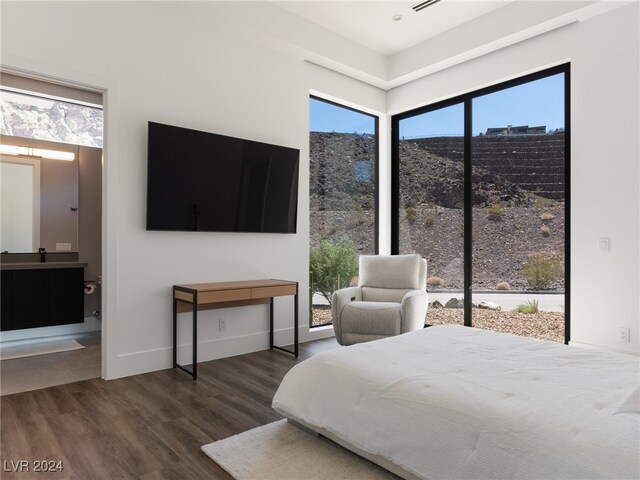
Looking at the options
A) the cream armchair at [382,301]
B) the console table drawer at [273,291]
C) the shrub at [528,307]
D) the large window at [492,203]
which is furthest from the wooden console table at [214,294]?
the shrub at [528,307]

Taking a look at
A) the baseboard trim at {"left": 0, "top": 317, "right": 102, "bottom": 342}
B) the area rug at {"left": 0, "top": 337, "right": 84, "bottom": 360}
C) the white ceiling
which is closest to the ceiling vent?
the white ceiling

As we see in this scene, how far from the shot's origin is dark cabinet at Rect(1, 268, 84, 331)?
4434mm

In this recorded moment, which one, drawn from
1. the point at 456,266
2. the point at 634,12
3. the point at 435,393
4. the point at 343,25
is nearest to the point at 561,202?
the point at 456,266

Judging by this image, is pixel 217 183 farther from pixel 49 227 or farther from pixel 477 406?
pixel 477 406

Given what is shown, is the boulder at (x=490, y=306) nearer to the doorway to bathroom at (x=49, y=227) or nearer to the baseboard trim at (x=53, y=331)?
the doorway to bathroom at (x=49, y=227)

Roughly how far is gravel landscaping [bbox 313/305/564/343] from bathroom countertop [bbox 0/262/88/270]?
109 inches

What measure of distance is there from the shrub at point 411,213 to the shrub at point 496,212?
3.17 feet

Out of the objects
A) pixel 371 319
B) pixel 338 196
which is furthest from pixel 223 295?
pixel 338 196

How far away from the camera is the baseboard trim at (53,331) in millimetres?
4488

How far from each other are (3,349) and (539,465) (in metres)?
4.72

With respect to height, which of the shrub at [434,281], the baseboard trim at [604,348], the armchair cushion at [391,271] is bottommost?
the baseboard trim at [604,348]

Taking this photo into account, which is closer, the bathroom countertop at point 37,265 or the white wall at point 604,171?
the white wall at point 604,171

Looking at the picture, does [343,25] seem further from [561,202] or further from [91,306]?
[91,306]

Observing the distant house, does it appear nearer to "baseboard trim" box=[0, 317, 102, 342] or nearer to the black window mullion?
the black window mullion
